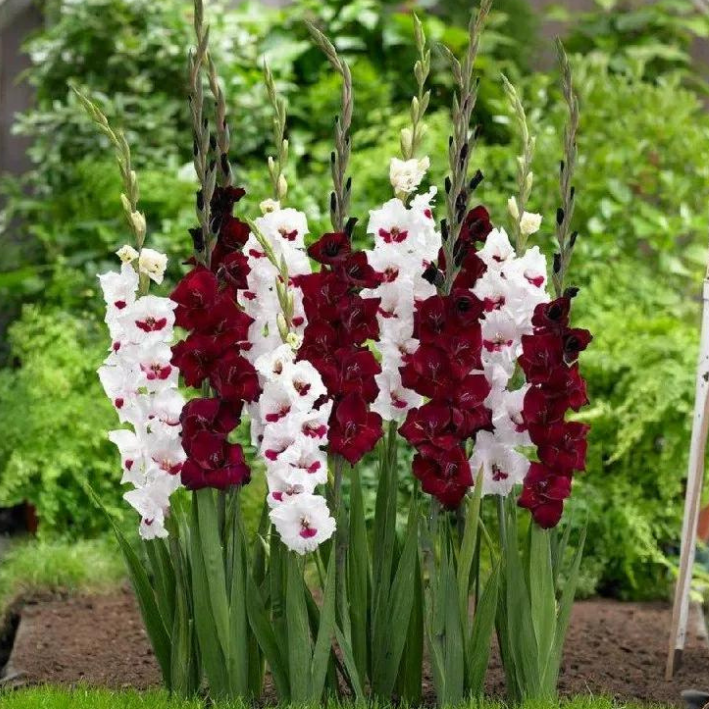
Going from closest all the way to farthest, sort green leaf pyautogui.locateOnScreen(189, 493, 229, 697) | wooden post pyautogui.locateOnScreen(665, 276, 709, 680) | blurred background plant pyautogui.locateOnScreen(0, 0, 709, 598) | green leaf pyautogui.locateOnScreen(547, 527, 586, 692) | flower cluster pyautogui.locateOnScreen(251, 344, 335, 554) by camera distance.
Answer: flower cluster pyautogui.locateOnScreen(251, 344, 335, 554), green leaf pyautogui.locateOnScreen(189, 493, 229, 697), green leaf pyautogui.locateOnScreen(547, 527, 586, 692), wooden post pyautogui.locateOnScreen(665, 276, 709, 680), blurred background plant pyautogui.locateOnScreen(0, 0, 709, 598)

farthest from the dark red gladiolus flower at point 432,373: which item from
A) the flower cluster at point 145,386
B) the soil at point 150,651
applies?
the soil at point 150,651

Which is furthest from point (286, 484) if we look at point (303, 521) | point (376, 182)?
point (376, 182)

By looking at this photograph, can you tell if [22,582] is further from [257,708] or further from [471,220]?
[471,220]

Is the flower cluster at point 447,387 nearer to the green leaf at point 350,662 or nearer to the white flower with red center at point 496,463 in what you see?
the white flower with red center at point 496,463

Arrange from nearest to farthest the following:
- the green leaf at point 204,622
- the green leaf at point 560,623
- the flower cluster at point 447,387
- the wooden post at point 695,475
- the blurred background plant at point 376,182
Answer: the flower cluster at point 447,387
the green leaf at point 204,622
the green leaf at point 560,623
the wooden post at point 695,475
the blurred background plant at point 376,182

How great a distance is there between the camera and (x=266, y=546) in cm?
307

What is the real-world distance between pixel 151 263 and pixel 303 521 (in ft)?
2.16

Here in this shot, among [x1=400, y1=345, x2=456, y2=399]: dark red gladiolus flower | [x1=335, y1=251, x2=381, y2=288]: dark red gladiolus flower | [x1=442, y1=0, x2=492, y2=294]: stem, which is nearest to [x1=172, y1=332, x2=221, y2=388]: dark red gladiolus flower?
[x1=335, y1=251, x2=381, y2=288]: dark red gladiolus flower

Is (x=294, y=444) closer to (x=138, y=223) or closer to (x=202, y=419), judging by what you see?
(x=202, y=419)

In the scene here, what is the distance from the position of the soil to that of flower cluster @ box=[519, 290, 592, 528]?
69 cm

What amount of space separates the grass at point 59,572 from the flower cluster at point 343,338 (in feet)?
6.88

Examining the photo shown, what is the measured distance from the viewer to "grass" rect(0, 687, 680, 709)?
2916 millimetres

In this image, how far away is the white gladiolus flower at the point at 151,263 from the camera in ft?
9.27

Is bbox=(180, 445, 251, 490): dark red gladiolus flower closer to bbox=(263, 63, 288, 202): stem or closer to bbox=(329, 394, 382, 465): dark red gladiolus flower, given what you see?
bbox=(329, 394, 382, 465): dark red gladiolus flower
